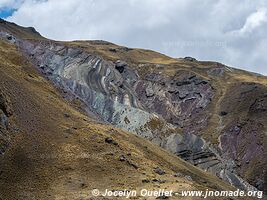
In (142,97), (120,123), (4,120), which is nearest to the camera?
(4,120)

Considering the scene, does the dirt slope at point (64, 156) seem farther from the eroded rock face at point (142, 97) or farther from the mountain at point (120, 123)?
the eroded rock face at point (142, 97)

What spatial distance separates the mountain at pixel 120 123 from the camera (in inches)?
1891

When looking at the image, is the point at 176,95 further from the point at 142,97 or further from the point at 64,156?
the point at 64,156

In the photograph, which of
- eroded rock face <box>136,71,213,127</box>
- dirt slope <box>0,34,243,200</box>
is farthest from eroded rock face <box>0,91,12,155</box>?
eroded rock face <box>136,71,213,127</box>

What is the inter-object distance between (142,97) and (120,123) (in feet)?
118

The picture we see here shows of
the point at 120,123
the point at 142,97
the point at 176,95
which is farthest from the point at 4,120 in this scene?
the point at 176,95

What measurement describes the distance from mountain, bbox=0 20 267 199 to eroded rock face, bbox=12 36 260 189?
0.24 metres

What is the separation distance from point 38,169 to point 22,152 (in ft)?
9.05

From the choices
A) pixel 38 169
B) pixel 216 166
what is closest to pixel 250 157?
pixel 216 166

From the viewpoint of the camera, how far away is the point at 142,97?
121 metres

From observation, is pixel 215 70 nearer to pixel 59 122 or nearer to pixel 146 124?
pixel 146 124

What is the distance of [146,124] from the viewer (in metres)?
84.7

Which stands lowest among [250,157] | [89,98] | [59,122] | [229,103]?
[59,122]

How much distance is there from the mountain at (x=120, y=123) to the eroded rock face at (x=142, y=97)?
0.80 ft
